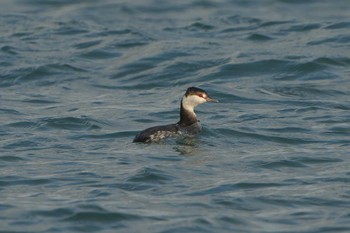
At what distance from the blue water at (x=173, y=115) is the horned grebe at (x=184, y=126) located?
18cm

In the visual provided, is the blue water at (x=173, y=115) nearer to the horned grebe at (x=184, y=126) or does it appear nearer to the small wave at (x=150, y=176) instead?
the small wave at (x=150, y=176)

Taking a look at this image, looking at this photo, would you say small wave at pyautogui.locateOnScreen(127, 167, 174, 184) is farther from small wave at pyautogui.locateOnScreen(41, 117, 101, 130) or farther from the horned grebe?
small wave at pyautogui.locateOnScreen(41, 117, 101, 130)

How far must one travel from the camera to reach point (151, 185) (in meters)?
14.3

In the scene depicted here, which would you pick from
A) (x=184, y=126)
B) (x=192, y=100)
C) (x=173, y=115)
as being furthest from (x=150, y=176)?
(x=173, y=115)

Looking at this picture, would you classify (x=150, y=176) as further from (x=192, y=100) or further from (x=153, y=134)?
(x=192, y=100)

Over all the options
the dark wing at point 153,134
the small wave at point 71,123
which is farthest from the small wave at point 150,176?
the small wave at point 71,123

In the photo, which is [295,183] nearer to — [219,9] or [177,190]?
[177,190]

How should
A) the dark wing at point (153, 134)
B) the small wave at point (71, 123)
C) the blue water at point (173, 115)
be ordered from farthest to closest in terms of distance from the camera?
the small wave at point (71, 123) → the dark wing at point (153, 134) → the blue water at point (173, 115)

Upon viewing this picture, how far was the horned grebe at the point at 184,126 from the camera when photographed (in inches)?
651

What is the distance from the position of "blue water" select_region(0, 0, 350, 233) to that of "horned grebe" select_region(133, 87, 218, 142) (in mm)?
184

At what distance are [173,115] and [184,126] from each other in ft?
7.02

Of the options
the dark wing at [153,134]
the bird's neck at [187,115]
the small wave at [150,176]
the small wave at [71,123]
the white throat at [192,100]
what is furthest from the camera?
the small wave at [71,123]

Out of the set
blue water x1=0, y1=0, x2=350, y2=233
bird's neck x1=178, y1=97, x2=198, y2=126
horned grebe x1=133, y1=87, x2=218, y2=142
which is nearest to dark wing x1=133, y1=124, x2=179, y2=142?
horned grebe x1=133, y1=87, x2=218, y2=142

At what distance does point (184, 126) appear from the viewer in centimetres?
1756
